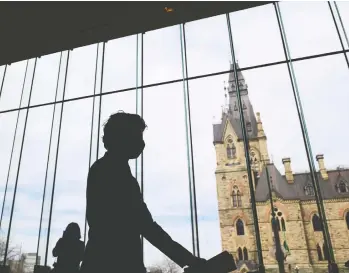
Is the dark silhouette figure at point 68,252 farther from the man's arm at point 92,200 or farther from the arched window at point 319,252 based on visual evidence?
the arched window at point 319,252

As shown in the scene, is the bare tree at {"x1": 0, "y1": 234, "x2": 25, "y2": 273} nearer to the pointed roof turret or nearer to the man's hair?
the man's hair

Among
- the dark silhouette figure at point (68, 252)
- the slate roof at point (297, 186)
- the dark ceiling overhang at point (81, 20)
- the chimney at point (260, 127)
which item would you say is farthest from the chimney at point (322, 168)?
the dark silhouette figure at point (68, 252)

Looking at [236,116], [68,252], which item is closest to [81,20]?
[68,252]

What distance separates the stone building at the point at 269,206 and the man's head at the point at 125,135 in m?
25.5

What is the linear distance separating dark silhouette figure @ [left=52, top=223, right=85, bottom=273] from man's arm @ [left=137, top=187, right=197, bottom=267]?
1682 millimetres

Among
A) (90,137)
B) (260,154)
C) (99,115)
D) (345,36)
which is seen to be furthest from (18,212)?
(260,154)

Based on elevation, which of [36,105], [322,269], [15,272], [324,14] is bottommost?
[322,269]

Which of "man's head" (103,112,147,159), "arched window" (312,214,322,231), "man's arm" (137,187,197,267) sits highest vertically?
"arched window" (312,214,322,231)

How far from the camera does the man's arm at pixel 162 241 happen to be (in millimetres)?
592

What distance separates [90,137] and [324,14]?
3.91m

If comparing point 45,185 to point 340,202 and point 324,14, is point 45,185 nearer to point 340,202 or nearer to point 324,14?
point 324,14

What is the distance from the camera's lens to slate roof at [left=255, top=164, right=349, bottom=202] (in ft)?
90.1

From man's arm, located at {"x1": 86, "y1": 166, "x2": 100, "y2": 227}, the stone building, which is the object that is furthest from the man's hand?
the stone building

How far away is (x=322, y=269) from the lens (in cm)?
2395
